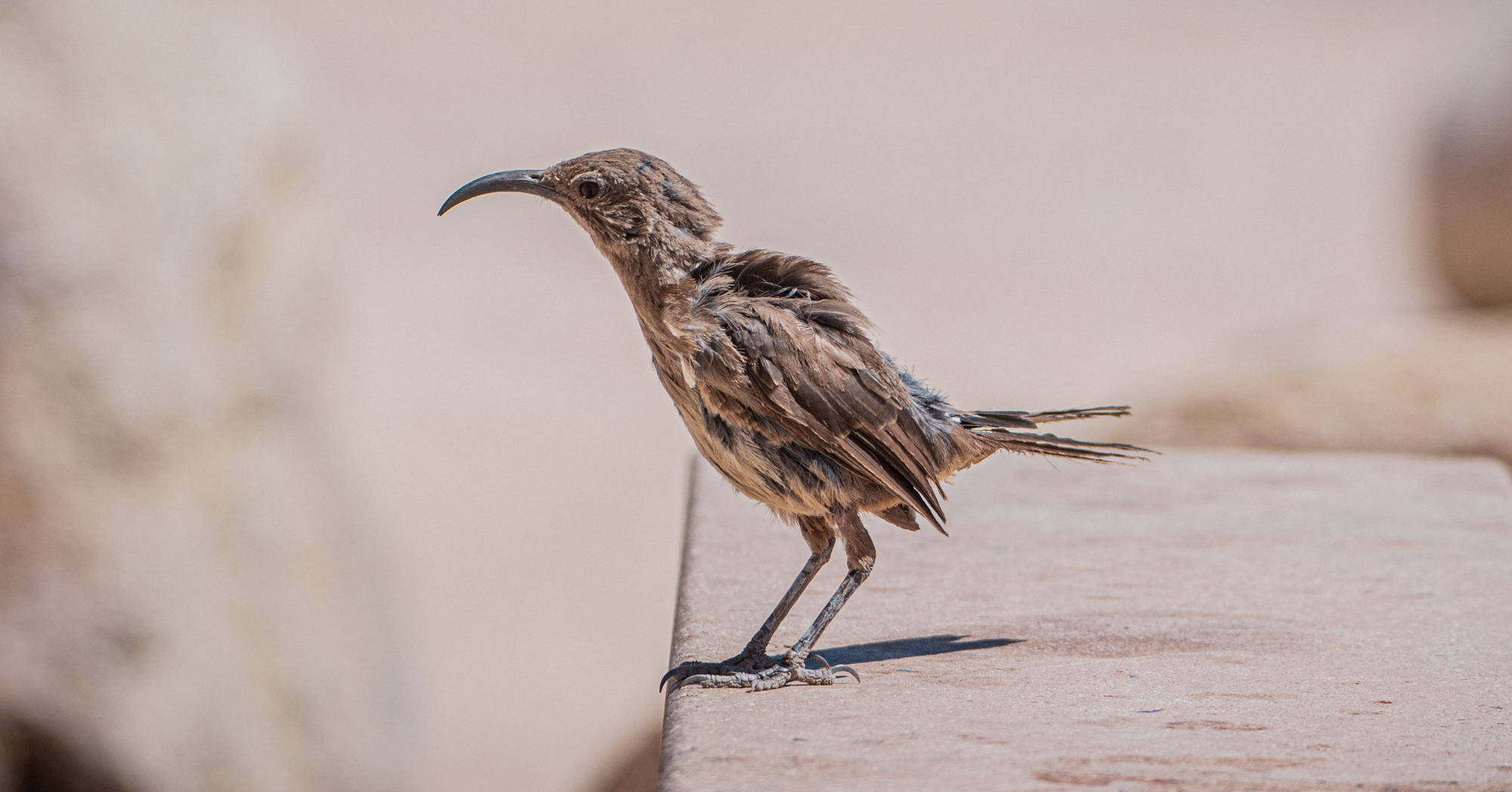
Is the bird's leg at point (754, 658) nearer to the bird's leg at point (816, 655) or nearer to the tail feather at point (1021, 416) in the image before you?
the bird's leg at point (816, 655)

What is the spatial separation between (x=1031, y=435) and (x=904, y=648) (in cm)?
61

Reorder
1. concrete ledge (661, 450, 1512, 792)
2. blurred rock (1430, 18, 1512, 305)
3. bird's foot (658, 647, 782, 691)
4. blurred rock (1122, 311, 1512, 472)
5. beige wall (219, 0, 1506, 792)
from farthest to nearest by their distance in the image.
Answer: blurred rock (1430, 18, 1512, 305) → beige wall (219, 0, 1506, 792) → blurred rock (1122, 311, 1512, 472) → bird's foot (658, 647, 782, 691) → concrete ledge (661, 450, 1512, 792)

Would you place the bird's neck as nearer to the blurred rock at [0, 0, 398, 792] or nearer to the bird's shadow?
the bird's shadow

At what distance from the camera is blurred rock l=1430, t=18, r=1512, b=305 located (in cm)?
989

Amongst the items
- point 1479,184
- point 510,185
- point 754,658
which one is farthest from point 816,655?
point 1479,184

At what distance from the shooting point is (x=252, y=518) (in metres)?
6.11

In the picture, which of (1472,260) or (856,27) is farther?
(856,27)

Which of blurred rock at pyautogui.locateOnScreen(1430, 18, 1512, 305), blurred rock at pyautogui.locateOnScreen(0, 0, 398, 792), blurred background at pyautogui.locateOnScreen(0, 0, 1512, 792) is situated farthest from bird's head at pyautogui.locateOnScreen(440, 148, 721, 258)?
blurred rock at pyautogui.locateOnScreen(1430, 18, 1512, 305)

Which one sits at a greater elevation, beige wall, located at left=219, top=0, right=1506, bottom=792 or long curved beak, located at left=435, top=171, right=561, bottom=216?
long curved beak, located at left=435, top=171, right=561, bottom=216

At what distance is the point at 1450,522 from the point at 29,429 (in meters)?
4.88

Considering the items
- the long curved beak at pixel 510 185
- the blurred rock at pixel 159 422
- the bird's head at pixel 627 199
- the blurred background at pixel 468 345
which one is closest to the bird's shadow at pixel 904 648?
the blurred background at pixel 468 345

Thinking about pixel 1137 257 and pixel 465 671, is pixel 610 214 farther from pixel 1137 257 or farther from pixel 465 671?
pixel 1137 257

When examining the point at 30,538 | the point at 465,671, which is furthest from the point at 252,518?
the point at 465,671

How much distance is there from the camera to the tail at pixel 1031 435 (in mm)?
3662
